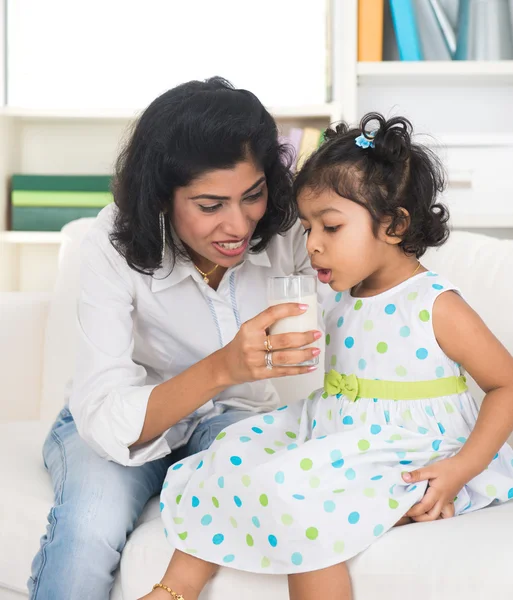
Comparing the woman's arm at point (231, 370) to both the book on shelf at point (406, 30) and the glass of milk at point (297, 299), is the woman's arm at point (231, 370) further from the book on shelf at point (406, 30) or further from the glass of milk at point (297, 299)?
the book on shelf at point (406, 30)

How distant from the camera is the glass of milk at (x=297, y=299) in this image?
1.31 m

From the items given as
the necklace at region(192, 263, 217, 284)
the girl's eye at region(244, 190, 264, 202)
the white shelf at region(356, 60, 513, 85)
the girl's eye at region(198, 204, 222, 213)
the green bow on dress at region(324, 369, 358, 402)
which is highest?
the white shelf at region(356, 60, 513, 85)

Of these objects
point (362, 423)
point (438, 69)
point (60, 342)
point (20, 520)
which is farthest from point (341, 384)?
point (438, 69)

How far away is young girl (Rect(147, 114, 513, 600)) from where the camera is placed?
1.28 metres

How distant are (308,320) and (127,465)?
475mm

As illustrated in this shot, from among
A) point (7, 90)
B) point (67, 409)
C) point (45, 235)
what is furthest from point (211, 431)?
point (7, 90)

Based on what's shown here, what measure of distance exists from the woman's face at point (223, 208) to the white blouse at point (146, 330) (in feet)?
0.48

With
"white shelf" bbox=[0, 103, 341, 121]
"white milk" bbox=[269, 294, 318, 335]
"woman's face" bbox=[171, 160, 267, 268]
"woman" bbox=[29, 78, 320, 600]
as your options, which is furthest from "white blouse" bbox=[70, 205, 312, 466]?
"white shelf" bbox=[0, 103, 341, 121]

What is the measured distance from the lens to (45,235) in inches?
114

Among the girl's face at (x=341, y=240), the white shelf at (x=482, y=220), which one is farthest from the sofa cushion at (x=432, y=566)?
the white shelf at (x=482, y=220)

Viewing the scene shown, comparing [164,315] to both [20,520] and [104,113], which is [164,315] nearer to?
[20,520]

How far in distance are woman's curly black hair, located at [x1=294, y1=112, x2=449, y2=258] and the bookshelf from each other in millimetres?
1030

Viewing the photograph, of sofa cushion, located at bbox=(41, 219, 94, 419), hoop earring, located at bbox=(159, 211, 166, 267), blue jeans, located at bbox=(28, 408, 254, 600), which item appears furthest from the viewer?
sofa cushion, located at bbox=(41, 219, 94, 419)

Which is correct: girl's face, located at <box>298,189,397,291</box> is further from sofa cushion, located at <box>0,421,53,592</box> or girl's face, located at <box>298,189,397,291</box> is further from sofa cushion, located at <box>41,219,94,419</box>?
sofa cushion, located at <box>41,219,94,419</box>
